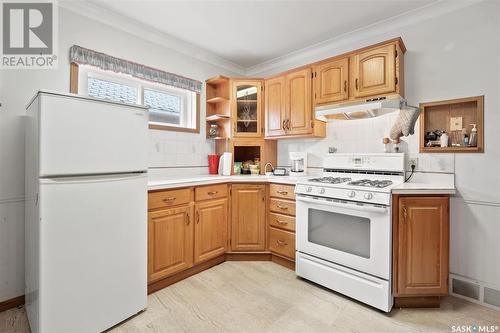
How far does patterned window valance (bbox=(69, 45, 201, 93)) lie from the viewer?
7.23 ft

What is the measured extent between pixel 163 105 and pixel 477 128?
3.10 metres

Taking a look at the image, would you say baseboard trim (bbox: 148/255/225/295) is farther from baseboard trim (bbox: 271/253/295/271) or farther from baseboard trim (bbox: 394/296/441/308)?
baseboard trim (bbox: 394/296/441/308)

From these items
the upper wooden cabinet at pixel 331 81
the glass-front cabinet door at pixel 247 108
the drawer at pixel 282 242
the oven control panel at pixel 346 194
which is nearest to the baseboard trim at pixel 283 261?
the drawer at pixel 282 242

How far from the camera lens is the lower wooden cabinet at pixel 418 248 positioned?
6.22ft

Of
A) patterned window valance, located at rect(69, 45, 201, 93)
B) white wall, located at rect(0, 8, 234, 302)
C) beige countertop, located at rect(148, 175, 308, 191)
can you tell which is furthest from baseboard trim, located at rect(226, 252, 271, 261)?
patterned window valance, located at rect(69, 45, 201, 93)

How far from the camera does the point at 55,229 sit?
1443mm

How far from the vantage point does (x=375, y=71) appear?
2355 millimetres

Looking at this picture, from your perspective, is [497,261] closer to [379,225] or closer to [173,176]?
[379,225]

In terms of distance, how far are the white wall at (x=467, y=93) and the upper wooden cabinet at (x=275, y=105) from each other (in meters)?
1.21

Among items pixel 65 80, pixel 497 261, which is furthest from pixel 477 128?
pixel 65 80

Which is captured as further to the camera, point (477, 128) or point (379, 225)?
point (477, 128)

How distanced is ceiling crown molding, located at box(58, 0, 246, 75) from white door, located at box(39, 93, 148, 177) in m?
1.26

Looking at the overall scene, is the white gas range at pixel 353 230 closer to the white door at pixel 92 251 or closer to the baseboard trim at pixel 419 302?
the baseboard trim at pixel 419 302

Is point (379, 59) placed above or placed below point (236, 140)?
above
